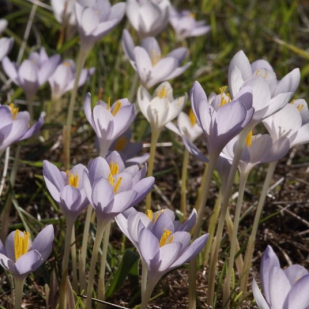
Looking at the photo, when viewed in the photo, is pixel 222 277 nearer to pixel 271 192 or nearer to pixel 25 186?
pixel 271 192

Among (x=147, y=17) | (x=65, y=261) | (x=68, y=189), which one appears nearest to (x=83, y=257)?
(x=65, y=261)

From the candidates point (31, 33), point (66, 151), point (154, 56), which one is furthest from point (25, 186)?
point (31, 33)

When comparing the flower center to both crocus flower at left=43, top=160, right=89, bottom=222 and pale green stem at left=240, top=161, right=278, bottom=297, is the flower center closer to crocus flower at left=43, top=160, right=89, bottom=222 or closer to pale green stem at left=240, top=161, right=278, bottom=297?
crocus flower at left=43, top=160, right=89, bottom=222

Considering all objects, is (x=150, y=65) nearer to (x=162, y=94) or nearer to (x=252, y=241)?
(x=162, y=94)

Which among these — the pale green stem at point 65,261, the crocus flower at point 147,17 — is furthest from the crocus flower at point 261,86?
the crocus flower at point 147,17

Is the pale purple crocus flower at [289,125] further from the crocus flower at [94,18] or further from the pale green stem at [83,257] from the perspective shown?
the crocus flower at [94,18]
